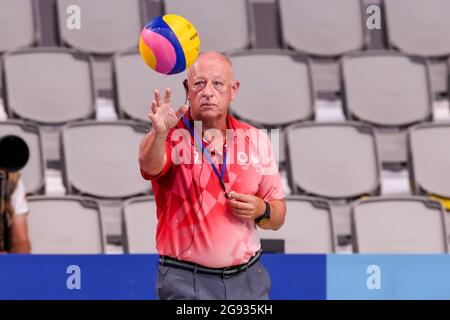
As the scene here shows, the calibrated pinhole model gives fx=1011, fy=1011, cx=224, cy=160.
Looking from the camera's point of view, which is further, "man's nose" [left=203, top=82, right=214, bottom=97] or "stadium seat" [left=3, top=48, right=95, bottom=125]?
"stadium seat" [left=3, top=48, right=95, bottom=125]

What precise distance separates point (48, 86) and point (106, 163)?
421 millimetres

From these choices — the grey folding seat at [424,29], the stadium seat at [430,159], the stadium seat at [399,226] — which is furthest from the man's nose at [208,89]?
the grey folding seat at [424,29]

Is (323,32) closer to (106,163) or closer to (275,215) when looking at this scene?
(106,163)

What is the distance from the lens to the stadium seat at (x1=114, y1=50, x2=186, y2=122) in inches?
139

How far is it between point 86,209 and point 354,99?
112cm

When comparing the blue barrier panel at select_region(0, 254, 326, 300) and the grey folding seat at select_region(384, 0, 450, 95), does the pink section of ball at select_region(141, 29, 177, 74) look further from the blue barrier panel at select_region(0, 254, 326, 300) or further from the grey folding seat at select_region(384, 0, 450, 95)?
the grey folding seat at select_region(384, 0, 450, 95)

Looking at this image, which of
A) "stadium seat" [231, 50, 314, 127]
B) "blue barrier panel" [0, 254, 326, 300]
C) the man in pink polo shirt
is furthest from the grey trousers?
"stadium seat" [231, 50, 314, 127]

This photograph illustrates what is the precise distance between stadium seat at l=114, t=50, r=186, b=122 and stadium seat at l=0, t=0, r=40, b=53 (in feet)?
1.24

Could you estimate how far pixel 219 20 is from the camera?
3838mm

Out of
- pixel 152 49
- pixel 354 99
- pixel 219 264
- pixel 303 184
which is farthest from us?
pixel 354 99

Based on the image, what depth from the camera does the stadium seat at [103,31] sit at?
376 cm

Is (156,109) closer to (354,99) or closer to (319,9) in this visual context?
(354,99)
